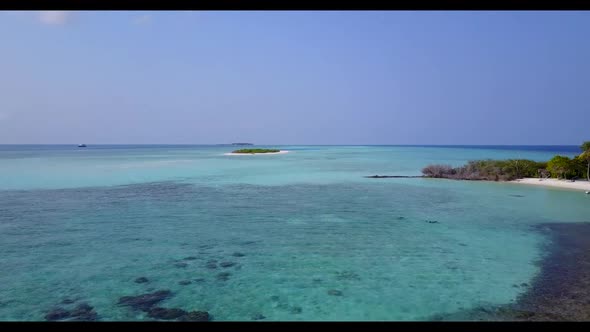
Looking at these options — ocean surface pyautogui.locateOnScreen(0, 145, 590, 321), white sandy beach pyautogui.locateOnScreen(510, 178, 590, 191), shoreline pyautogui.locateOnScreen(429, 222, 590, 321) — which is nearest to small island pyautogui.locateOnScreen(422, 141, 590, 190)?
white sandy beach pyautogui.locateOnScreen(510, 178, 590, 191)

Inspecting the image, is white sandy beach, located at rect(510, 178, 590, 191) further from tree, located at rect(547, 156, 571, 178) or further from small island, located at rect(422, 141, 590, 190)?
tree, located at rect(547, 156, 571, 178)

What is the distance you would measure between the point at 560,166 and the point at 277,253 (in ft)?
93.1

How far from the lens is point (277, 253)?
34.6 feet

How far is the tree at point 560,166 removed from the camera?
2855cm

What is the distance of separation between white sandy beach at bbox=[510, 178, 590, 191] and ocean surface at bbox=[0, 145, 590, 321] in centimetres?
534

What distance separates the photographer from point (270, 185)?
26.8 m

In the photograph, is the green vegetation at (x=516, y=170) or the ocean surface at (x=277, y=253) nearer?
the ocean surface at (x=277, y=253)

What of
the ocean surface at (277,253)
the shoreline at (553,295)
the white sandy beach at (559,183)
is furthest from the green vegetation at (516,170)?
the shoreline at (553,295)

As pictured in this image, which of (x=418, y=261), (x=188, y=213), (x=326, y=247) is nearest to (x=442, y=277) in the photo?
(x=418, y=261)

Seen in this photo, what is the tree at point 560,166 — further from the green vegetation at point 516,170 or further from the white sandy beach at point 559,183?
the white sandy beach at point 559,183

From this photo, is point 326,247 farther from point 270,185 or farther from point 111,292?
point 270,185

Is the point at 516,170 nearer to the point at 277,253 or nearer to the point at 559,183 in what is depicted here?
the point at 559,183

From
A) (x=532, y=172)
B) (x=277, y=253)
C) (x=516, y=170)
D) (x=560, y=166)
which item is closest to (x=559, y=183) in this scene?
(x=560, y=166)

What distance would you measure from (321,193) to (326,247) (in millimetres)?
11735
